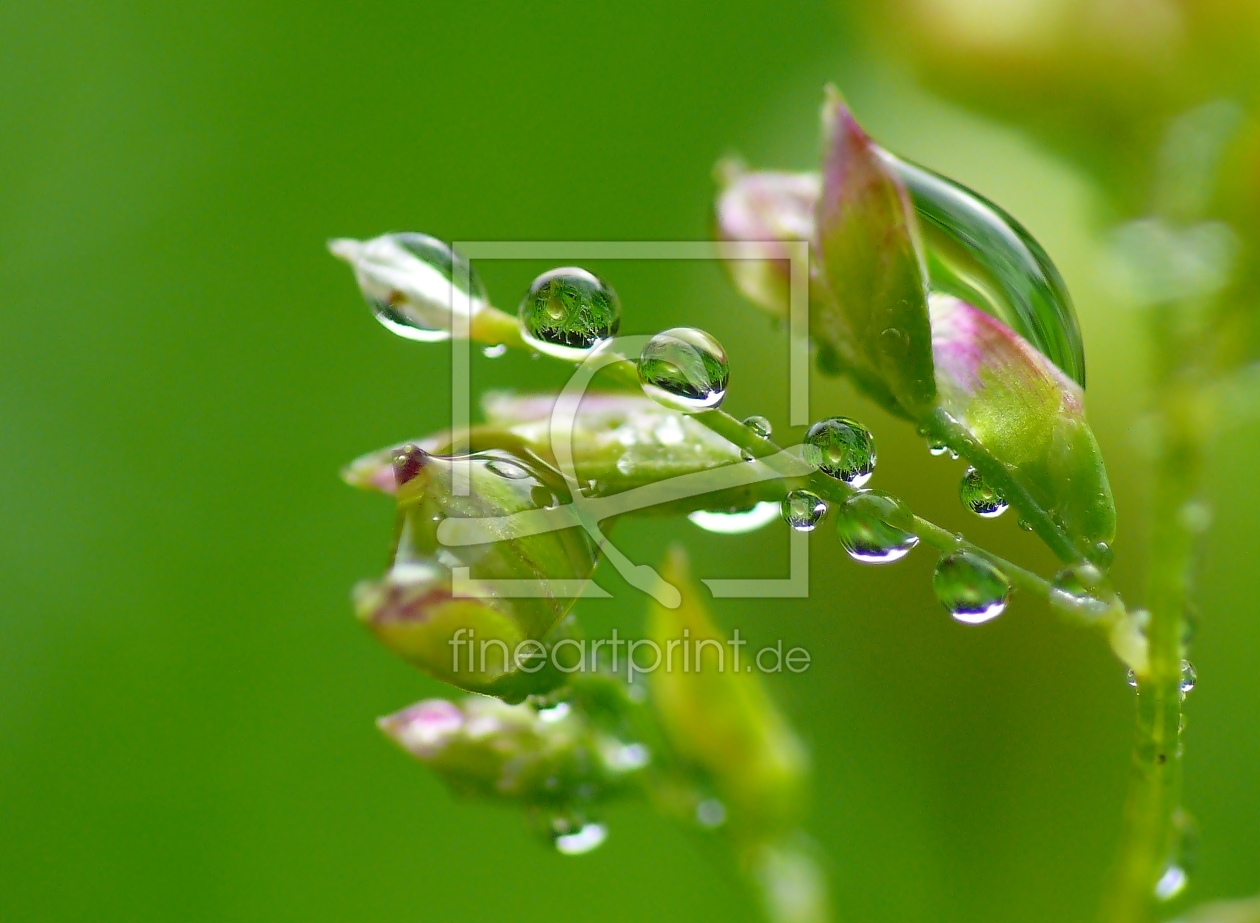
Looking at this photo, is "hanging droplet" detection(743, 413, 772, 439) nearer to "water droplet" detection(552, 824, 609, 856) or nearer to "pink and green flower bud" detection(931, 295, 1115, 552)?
"pink and green flower bud" detection(931, 295, 1115, 552)

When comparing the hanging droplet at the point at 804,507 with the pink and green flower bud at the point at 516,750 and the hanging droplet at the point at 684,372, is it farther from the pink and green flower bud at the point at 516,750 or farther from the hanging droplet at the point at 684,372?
the pink and green flower bud at the point at 516,750

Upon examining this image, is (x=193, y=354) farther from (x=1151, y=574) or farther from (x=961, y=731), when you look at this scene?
(x=1151, y=574)

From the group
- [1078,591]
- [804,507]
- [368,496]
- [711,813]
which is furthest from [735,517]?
[368,496]

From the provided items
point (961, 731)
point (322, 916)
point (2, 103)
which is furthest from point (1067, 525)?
point (2, 103)

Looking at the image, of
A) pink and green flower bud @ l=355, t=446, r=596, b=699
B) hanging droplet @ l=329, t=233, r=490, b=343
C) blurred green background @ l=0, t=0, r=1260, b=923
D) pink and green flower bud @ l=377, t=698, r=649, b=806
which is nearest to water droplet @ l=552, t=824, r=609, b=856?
Result: pink and green flower bud @ l=377, t=698, r=649, b=806

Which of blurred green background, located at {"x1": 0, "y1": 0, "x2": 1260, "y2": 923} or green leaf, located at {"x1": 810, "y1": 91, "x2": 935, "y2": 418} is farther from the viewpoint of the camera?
blurred green background, located at {"x1": 0, "y1": 0, "x2": 1260, "y2": 923}

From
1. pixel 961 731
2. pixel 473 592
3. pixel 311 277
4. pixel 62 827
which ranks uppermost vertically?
pixel 311 277

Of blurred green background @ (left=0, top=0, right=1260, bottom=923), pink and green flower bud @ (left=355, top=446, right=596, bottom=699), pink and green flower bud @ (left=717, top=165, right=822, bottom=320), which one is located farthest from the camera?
blurred green background @ (left=0, top=0, right=1260, bottom=923)
